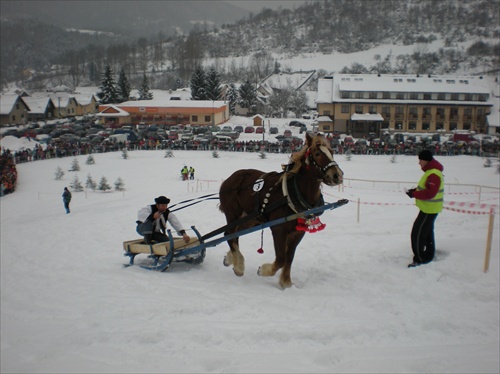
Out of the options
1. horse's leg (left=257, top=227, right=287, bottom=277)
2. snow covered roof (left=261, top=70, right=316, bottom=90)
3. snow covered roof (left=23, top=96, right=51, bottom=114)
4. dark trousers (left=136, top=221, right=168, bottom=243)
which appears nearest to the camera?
horse's leg (left=257, top=227, right=287, bottom=277)

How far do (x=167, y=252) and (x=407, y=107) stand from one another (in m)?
57.9

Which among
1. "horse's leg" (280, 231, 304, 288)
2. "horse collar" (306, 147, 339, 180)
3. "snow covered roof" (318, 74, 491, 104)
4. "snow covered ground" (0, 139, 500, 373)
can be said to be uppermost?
"snow covered roof" (318, 74, 491, 104)

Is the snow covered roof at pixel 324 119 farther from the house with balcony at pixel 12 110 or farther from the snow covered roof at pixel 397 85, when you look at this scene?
the house with balcony at pixel 12 110

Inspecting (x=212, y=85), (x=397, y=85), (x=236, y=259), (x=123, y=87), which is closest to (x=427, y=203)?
(x=236, y=259)

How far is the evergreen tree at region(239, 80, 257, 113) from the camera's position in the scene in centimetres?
7431

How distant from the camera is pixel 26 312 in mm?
6070

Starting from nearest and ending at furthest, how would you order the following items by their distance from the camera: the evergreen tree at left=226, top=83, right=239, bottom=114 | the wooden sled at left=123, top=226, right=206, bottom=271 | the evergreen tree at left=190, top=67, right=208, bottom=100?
1. the wooden sled at left=123, top=226, right=206, bottom=271
2. the evergreen tree at left=190, top=67, right=208, bottom=100
3. the evergreen tree at left=226, top=83, right=239, bottom=114

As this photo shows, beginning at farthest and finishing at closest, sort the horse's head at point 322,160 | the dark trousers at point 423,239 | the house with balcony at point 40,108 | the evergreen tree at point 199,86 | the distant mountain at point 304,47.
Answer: the distant mountain at point 304,47, the evergreen tree at point 199,86, the house with balcony at point 40,108, the dark trousers at point 423,239, the horse's head at point 322,160

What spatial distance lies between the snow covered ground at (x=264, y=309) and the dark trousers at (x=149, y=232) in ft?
2.13

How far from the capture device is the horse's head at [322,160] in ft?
18.5

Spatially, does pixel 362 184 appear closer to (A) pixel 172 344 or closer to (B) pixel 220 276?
(B) pixel 220 276

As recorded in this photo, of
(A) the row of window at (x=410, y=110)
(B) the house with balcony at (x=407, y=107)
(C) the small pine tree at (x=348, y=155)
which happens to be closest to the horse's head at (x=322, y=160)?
(C) the small pine tree at (x=348, y=155)

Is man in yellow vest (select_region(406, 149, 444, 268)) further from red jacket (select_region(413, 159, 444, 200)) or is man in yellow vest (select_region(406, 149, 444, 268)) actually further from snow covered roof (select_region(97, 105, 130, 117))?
snow covered roof (select_region(97, 105, 130, 117))

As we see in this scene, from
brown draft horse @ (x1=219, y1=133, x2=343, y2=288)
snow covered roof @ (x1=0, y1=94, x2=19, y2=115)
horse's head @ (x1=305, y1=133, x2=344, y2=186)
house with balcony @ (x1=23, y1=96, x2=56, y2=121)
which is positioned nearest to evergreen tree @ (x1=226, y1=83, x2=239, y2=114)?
house with balcony @ (x1=23, y1=96, x2=56, y2=121)
